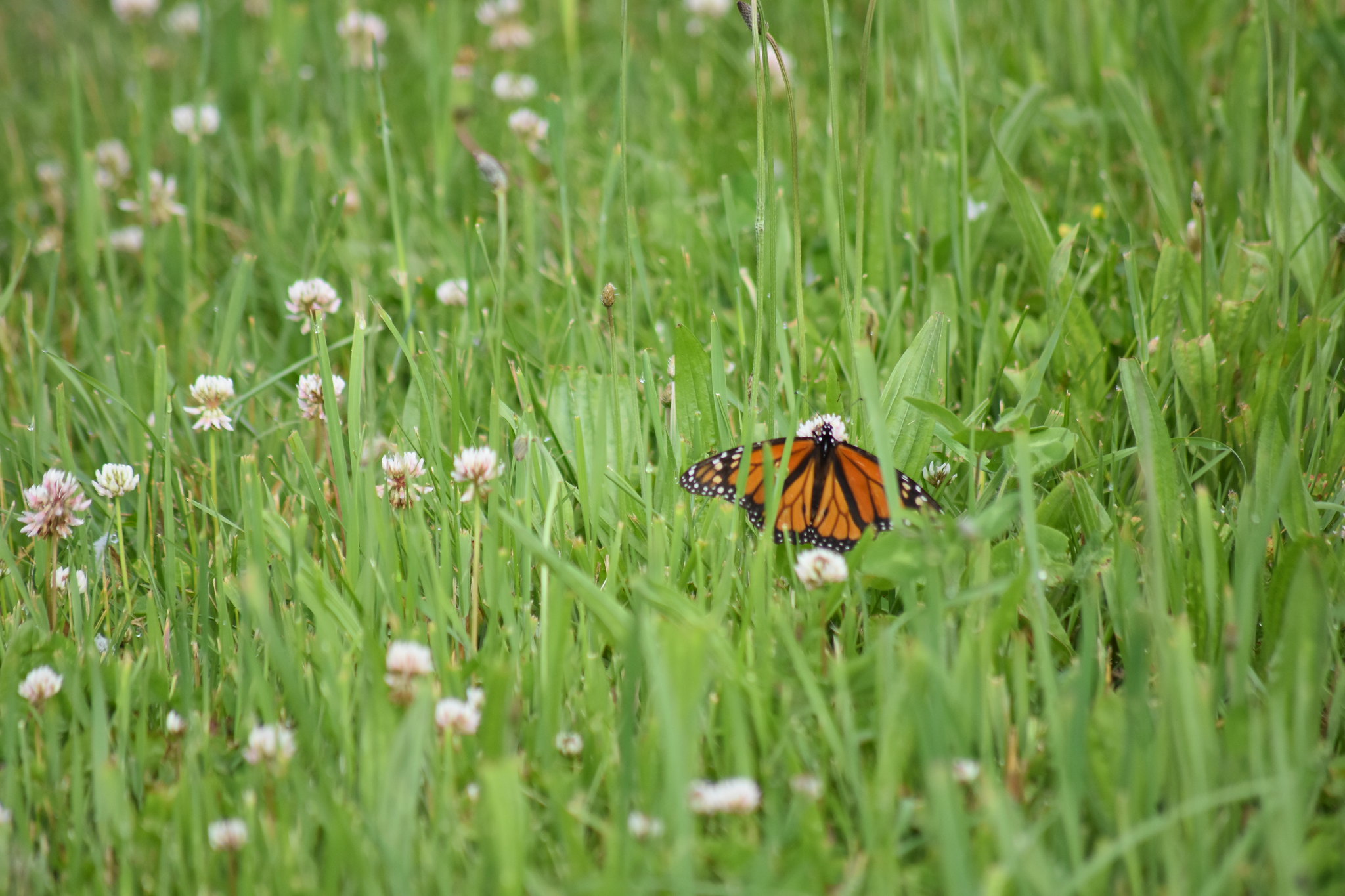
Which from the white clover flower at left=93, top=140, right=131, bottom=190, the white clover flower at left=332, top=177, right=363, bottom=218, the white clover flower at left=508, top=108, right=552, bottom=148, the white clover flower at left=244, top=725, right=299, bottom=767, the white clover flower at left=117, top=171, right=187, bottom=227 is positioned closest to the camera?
the white clover flower at left=244, top=725, right=299, bottom=767

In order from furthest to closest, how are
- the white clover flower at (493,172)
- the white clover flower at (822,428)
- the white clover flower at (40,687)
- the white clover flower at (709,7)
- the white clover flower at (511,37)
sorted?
the white clover flower at (511,37), the white clover flower at (709,7), the white clover flower at (493,172), the white clover flower at (822,428), the white clover flower at (40,687)

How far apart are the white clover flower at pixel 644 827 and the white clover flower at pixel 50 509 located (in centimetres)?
118

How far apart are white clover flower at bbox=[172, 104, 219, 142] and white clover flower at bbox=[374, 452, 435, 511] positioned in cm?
192

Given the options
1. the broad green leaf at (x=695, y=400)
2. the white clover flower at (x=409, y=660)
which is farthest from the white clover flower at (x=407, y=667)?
the broad green leaf at (x=695, y=400)

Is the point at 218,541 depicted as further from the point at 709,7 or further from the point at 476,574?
the point at 709,7

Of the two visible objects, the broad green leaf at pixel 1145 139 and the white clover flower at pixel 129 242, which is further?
the white clover flower at pixel 129 242

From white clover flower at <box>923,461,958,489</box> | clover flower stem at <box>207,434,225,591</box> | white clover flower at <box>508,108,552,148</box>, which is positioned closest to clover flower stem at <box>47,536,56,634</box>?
clover flower stem at <box>207,434,225,591</box>

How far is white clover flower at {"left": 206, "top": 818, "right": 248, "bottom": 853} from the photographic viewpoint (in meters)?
1.31

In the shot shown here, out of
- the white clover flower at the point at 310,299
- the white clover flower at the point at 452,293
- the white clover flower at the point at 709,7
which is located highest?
the white clover flower at the point at 709,7

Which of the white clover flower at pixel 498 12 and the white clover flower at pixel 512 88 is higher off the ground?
the white clover flower at pixel 498 12

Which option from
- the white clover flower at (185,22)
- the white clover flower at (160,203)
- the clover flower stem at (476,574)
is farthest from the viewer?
the white clover flower at (185,22)

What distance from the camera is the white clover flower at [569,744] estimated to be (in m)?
1.47

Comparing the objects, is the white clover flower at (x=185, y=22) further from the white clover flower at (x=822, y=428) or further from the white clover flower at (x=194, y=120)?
the white clover flower at (x=822, y=428)

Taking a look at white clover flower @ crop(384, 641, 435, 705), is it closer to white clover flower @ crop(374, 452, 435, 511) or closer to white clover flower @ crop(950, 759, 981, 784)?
white clover flower @ crop(374, 452, 435, 511)
